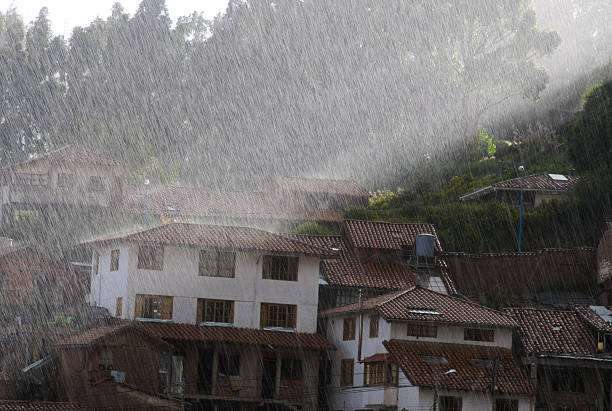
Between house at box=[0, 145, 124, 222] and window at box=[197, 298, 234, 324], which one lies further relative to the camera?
house at box=[0, 145, 124, 222]

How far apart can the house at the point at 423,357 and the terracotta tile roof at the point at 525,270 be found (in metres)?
7.90

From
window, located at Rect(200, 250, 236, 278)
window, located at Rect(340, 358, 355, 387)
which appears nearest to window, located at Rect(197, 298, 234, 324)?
window, located at Rect(200, 250, 236, 278)

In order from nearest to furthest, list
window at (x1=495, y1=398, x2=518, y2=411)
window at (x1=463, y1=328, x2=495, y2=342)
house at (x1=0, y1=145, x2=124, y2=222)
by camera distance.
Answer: window at (x1=495, y1=398, x2=518, y2=411)
window at (x1=463, y1=328, x2=495, y2=342)
house at (x1=0, y1=145, x2=124, y2=222)

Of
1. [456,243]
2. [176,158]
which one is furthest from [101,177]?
[456,243]

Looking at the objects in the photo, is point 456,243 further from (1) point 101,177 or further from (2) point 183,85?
(2) point 183,85

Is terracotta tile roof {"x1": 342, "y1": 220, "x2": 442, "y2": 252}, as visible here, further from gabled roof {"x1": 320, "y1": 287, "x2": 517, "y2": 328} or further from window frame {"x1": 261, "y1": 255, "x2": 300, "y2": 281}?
gabled roof {"x1": 320, "y1": 287, "x2": 517, "y2": 328}

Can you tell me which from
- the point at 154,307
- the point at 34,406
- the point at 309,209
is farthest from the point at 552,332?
the point at 309,209

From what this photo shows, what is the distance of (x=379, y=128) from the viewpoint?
255ft

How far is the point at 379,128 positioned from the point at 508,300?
92.4 feet

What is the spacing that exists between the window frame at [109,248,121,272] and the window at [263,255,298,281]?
710 centimetres

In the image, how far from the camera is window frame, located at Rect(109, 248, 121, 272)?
47812 millimetres

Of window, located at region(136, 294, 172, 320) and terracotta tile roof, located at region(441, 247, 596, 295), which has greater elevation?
terracotta tile roof, located at region(441, 247, 596, 295)

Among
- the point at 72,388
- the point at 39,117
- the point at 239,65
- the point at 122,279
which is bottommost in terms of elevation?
the point at 72,388

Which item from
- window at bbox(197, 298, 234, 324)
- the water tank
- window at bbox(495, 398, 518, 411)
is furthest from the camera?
the water tank
